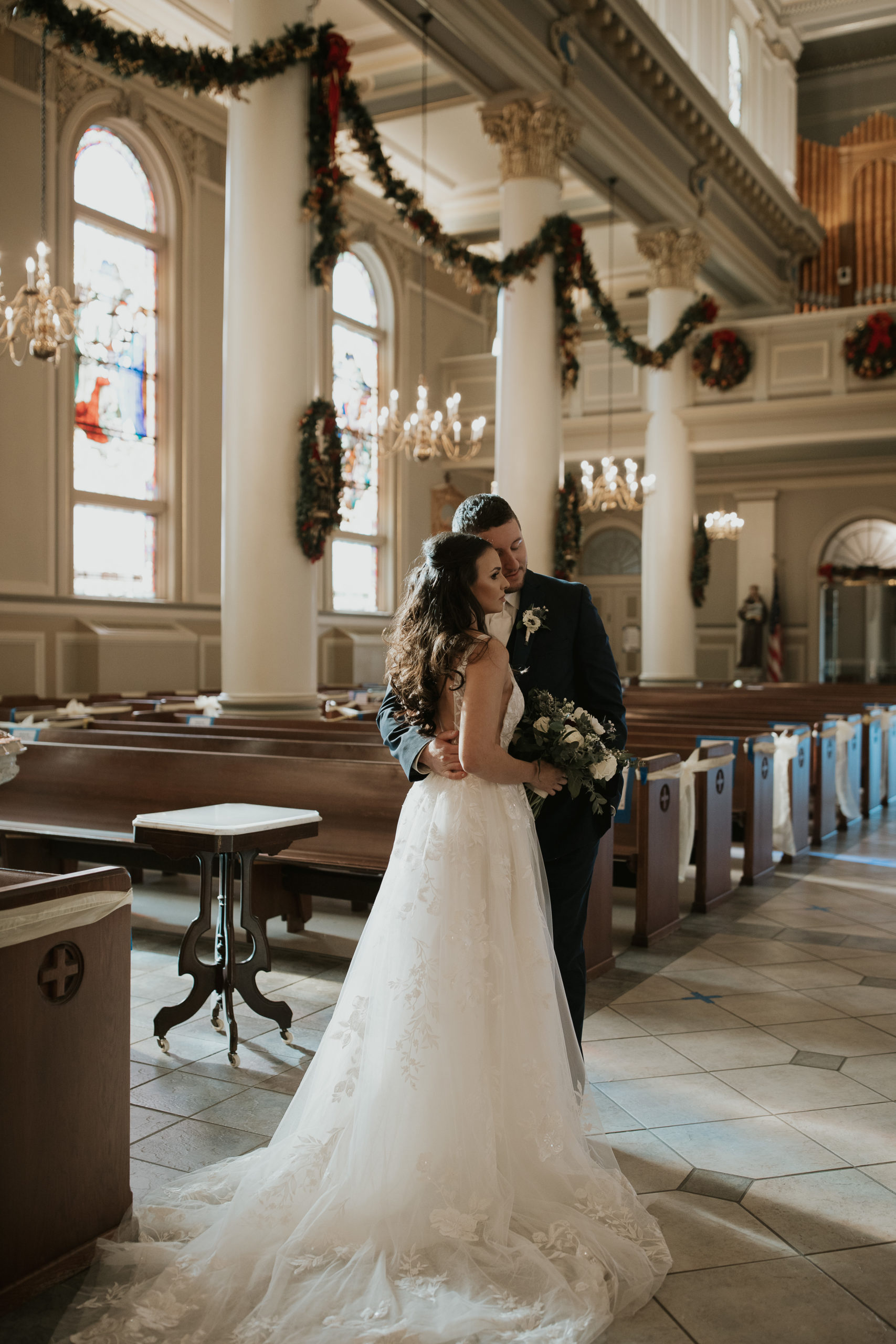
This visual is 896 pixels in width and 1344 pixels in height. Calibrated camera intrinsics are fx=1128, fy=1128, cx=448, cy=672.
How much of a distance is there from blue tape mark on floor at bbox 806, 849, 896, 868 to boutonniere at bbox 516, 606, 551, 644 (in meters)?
4.72

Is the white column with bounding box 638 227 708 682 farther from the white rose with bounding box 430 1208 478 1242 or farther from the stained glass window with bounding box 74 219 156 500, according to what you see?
the white rose with bounding box 430 1208 478 1242

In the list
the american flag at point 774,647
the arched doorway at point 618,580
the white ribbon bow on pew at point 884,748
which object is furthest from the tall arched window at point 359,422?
the white ribbon bow on pew at point 884,748

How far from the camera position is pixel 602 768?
2.49 m

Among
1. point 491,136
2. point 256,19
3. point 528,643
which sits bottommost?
point 528,643

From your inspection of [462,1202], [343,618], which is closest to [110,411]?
[343,618]

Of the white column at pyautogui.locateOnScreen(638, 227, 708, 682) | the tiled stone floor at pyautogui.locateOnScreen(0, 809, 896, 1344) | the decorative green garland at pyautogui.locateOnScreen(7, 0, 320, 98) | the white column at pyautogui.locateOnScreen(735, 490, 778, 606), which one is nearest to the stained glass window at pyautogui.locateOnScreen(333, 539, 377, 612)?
the white column at pyautogui.locateOnScreen(638, 227, 708, 682)

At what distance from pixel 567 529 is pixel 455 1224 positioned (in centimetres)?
813

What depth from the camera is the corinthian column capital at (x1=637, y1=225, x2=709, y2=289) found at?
13305 mm

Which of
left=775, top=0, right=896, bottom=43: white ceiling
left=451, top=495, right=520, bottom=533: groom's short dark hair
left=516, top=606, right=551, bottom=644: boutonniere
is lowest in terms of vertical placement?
left=516, top=606, right=551, bottom=644: boutonniere

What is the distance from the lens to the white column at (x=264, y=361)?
22.2 feet

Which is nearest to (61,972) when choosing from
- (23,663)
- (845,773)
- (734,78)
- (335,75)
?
(335,75)

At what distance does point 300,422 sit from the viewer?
686 centimetres

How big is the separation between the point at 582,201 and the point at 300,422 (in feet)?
30.7

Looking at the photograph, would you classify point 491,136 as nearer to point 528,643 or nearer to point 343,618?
point 343,618
